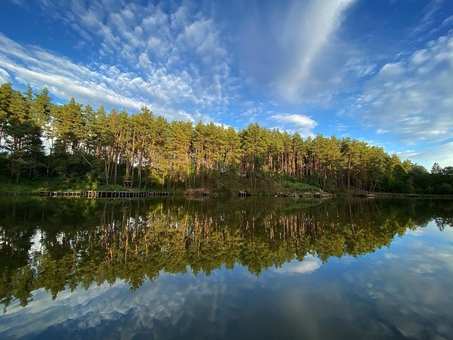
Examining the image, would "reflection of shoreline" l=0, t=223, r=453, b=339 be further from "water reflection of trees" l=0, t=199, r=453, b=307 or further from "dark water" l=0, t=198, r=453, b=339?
"water reflection of trees" l=0, t=199, r=453, b=307

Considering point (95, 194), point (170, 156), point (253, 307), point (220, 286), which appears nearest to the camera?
point (253, 307)

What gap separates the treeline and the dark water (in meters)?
34.4

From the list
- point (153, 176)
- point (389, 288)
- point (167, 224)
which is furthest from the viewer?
point (153, 176)

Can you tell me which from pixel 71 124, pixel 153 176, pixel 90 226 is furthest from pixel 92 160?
pixel 90 226

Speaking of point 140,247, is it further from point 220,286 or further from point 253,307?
point 253,307

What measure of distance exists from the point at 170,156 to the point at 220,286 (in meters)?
44.7

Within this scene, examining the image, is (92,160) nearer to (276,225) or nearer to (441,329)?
(276,225)

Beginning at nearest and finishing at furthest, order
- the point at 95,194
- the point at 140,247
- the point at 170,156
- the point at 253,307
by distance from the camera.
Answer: the point at 253,307
the point at 140,247
the point at 95,194
the point at 170,156

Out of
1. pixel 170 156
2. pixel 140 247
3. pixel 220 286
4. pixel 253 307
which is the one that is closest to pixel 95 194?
pixel 170 156

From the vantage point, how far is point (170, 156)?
4894 cm

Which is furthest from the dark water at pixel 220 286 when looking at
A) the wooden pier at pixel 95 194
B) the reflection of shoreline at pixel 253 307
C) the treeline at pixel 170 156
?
the treeline at pixel 170 156

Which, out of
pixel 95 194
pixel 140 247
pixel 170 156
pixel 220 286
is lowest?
pixel 220 286

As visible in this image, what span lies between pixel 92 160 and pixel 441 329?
47.5m

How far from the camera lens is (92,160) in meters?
42.9
